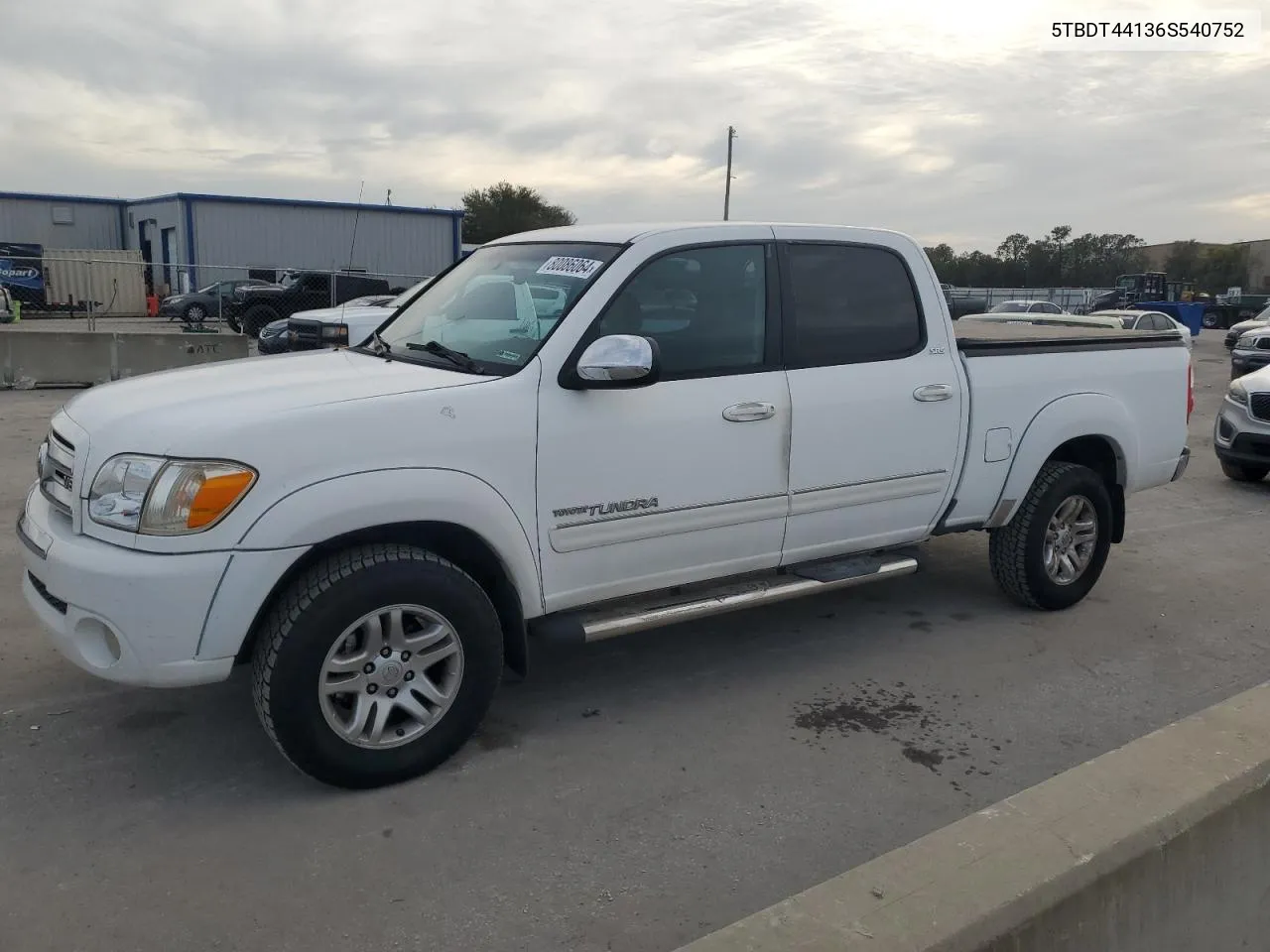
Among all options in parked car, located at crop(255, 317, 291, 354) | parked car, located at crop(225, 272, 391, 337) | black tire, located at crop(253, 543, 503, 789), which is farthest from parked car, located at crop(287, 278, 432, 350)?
parked car, located at crop(225, 272, 391, 337)

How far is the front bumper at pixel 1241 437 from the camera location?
30.4 ft

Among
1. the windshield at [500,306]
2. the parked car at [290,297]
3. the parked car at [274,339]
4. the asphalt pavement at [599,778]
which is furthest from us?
the parked car at [290,297]

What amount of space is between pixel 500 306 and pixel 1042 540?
3062mm

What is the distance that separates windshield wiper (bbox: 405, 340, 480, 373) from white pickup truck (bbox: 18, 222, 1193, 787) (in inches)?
0.6

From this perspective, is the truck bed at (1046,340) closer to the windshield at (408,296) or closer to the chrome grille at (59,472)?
the windshield at (408,296)

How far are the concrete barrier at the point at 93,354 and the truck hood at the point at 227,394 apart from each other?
36.2 ft

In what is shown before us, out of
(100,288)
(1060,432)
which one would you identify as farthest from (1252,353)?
(100,288)

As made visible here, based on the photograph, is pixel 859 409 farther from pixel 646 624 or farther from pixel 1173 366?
pixel 1173 366

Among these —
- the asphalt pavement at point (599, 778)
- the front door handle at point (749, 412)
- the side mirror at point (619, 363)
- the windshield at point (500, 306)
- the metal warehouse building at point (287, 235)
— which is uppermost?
the metal warehouse building at point (287, 235)

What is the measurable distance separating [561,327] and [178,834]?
2107 mm

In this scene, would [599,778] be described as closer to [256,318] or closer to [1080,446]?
[1080,446]

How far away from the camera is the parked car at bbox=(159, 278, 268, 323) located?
95.0 ft

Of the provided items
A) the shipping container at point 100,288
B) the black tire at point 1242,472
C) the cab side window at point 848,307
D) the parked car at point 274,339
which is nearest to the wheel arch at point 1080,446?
the cab side window at point 848,307

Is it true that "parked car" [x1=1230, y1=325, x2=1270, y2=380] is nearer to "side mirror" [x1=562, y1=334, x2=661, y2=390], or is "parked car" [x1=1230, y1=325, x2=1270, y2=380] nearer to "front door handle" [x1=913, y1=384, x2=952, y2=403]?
"front door handle" [x1=913, y1=384, x2=952, y2=403]
